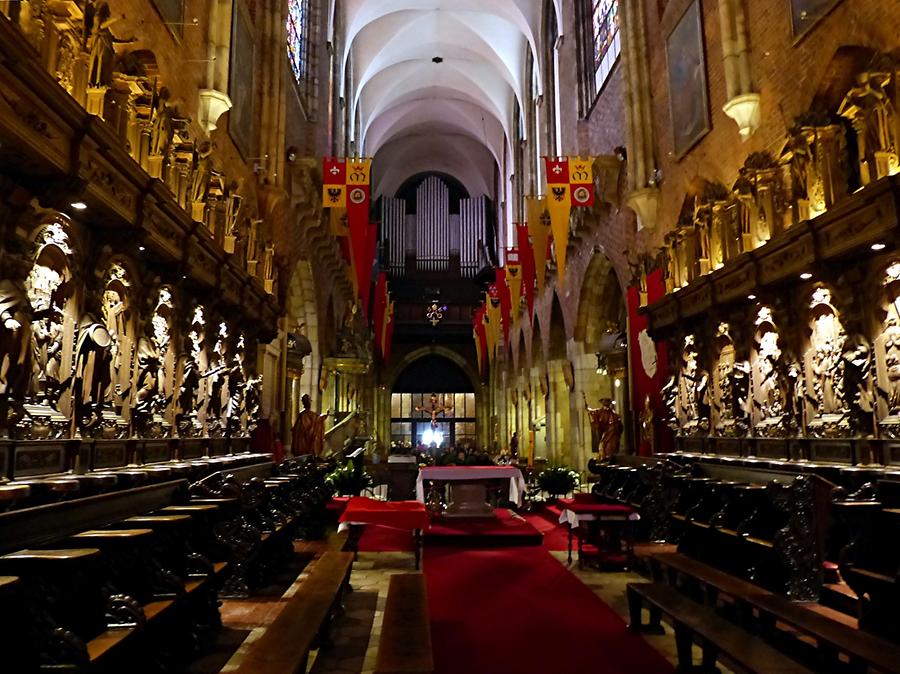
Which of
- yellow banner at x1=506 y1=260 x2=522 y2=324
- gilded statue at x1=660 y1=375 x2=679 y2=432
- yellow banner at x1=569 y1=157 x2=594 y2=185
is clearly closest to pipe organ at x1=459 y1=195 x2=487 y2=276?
yellow banner at x1=506 y1=260 x2=522 y2=324

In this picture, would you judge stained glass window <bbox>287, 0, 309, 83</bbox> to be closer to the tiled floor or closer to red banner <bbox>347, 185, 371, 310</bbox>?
red banner <bbox>347, 185, 371, 310</bbox>

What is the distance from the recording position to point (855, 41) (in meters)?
6.02

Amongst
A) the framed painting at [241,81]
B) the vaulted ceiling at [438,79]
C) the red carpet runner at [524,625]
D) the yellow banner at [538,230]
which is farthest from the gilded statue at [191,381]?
the vaulted ceiling at [438,79]

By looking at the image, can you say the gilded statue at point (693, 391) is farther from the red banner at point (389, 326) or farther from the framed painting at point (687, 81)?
the red banner at point (389, 326)

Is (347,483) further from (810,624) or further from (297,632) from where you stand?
(810,624)

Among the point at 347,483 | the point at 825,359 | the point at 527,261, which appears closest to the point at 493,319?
the point at 527,261

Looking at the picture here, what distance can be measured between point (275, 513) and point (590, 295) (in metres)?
9.64

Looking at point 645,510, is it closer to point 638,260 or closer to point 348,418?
point 638,260

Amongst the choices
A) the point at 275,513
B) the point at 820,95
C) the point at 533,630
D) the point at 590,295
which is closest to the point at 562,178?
the point at 590,295

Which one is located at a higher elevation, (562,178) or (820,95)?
(562,178)

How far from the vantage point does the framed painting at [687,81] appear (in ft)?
30.4

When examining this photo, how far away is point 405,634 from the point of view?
124 inches

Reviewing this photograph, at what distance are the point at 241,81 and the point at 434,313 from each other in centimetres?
1767

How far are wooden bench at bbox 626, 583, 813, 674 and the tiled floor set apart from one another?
24cm
